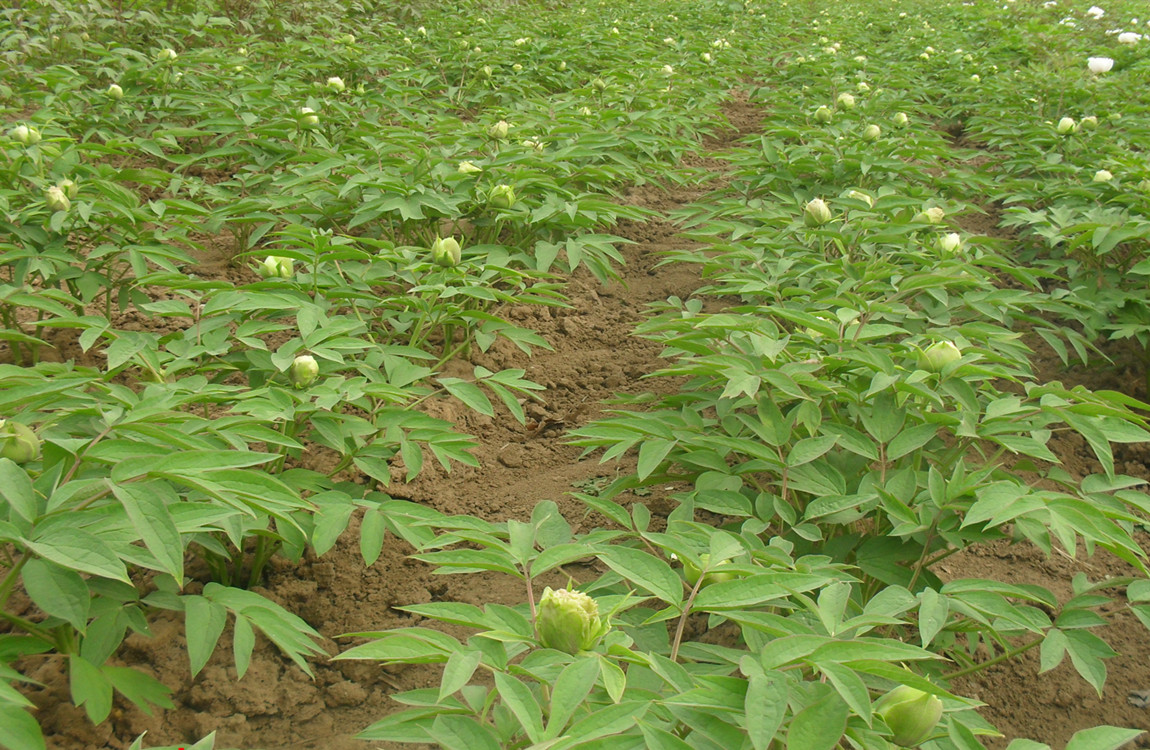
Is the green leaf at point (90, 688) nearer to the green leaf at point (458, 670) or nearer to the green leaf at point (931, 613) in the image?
the green leaf at point (458, 670)

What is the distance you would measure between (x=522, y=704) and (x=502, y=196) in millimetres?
1810

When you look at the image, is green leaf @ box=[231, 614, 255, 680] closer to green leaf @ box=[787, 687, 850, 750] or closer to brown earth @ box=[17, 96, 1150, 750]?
brown earth @ box=[17, 96, 1150, 750]

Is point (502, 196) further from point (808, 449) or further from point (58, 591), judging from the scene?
point (58, 591)

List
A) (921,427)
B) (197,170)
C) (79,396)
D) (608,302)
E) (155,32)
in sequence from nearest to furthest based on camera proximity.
→ (79,396) < (921,427) < (608,302) < (197,170) < (155,32)

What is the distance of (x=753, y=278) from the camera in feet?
7.16

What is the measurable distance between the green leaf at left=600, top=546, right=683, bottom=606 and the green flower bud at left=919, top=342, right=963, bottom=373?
79 cm

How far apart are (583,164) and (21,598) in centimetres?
236

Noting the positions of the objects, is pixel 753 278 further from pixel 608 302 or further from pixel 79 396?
pixel 79 396

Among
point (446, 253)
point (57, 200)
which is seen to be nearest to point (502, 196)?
point (446, 253)

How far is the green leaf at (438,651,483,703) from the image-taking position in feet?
2.82

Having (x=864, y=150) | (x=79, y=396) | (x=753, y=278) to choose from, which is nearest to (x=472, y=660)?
(x=79, y=396)

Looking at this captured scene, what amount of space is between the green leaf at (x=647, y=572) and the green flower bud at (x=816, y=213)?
152cm

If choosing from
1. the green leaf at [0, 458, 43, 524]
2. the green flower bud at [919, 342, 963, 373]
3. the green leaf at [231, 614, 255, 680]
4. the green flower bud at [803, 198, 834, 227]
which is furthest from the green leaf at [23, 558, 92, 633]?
the green flower bud at [803, 198, 834, 227]

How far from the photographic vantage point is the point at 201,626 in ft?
3.81
